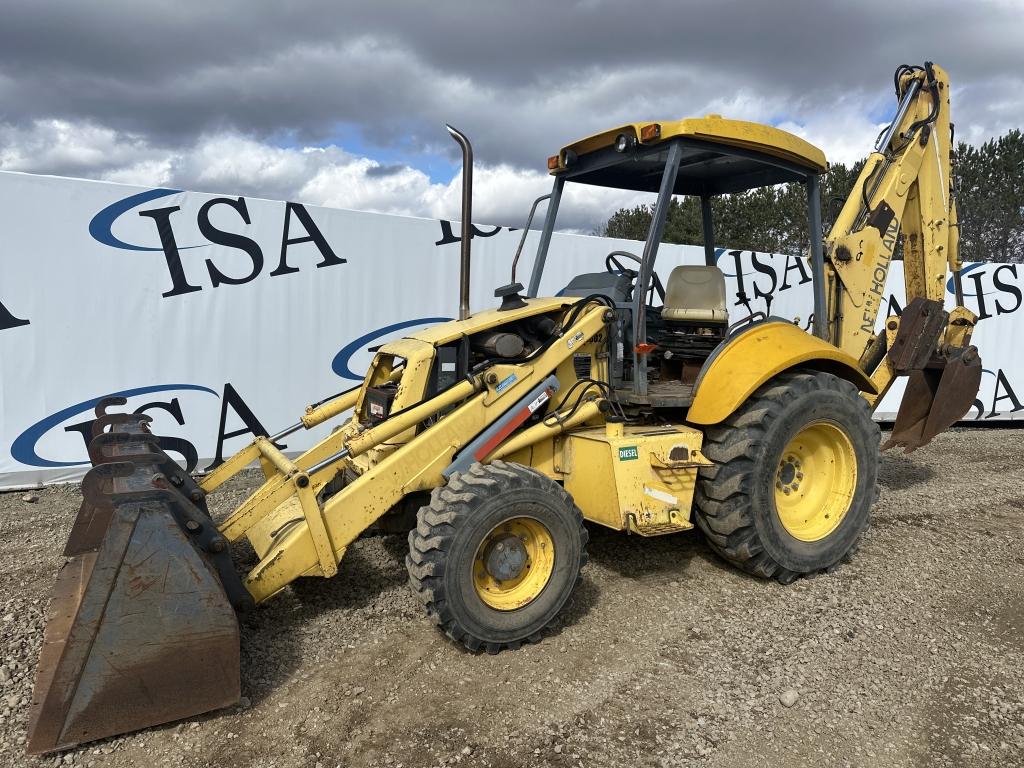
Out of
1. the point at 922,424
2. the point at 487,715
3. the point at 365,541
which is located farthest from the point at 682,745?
the point at 922,424

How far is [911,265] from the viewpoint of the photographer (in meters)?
5.73

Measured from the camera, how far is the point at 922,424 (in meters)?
5.72

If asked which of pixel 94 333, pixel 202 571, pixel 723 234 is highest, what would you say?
pixel 723 234

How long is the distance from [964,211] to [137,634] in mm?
25018

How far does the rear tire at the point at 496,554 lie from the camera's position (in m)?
3.17

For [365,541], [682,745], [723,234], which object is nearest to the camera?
[682,745]

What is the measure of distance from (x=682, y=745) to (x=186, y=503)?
226 centimetres

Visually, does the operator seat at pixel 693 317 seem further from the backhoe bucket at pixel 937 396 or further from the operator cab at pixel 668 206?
the backhoe bucket at pixel 937 396

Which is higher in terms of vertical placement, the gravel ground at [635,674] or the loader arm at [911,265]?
the loader arm at [911,265]

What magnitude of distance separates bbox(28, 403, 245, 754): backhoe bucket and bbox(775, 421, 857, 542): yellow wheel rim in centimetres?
326

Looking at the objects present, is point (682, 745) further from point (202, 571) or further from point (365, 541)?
point (365, 541)

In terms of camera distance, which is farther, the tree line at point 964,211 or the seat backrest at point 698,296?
the tree line at point 964,211

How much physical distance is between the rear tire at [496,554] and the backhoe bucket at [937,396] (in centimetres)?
350

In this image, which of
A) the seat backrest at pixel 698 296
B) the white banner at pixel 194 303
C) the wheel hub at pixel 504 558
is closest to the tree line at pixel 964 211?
the white banner at pixel 194 303
